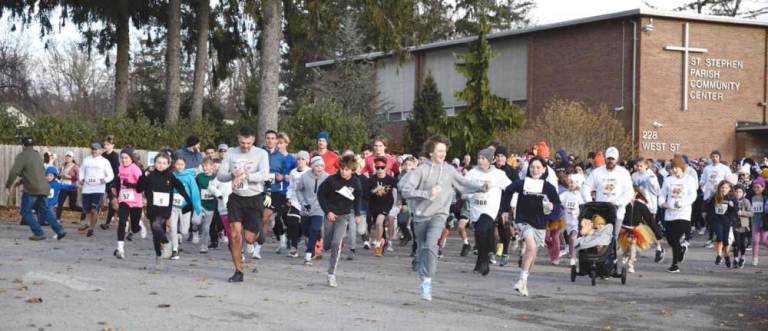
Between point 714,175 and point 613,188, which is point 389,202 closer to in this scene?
point 613,188

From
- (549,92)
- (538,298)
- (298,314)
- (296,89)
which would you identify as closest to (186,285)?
(298,314)

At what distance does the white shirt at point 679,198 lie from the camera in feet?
57.7

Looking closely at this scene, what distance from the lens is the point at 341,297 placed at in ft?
40.2

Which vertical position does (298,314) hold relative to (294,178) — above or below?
below

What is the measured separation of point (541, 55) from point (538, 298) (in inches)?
1459

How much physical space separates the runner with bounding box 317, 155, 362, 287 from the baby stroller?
323 centimetres

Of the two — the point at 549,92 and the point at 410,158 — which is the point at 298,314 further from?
the point at 549,92

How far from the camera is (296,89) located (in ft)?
210

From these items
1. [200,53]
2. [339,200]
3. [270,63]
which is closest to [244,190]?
[339,200]

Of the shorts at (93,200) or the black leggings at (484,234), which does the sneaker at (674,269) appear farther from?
the shorts at (93,200)

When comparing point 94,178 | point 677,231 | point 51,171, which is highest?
point 51,171

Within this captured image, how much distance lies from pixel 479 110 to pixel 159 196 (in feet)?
101

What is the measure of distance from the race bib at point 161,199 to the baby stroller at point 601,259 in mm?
5819

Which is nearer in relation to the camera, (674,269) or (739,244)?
(674,269)
